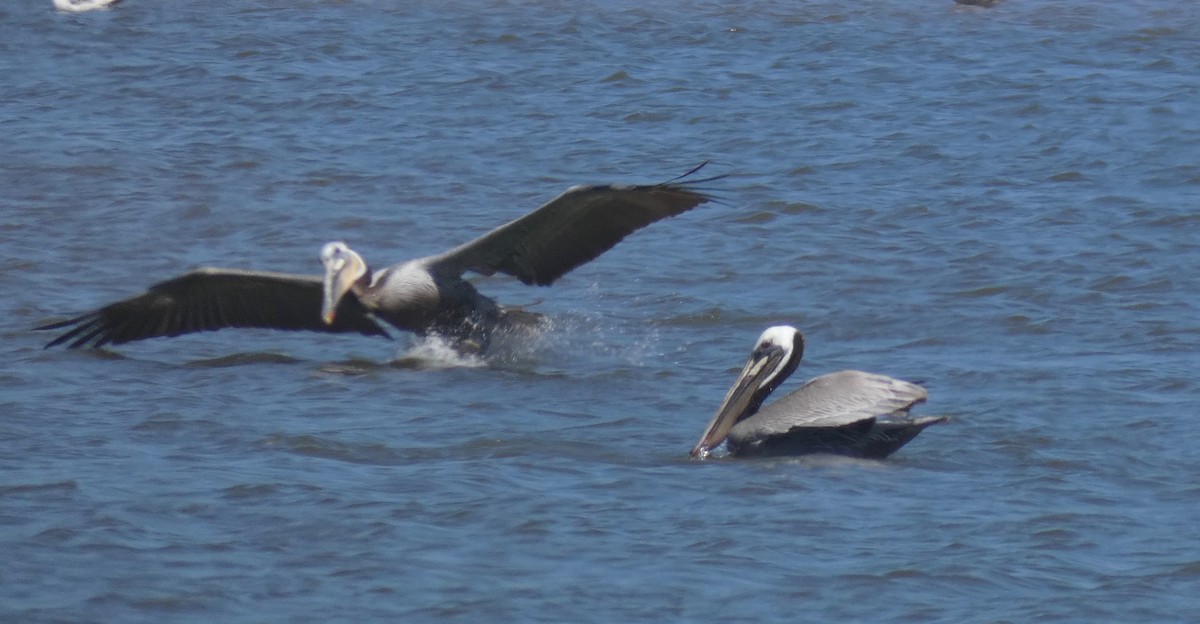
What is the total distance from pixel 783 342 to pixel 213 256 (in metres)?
4.03

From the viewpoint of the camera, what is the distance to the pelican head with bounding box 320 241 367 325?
25.6 ft

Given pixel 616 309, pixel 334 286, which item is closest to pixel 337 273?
pixel 334 286

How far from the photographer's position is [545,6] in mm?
16984

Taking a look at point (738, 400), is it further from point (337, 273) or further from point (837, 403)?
point (337, 273)

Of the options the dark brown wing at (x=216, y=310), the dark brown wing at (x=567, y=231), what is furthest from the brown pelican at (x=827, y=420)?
the dark brown wing at (x=216, y=310)

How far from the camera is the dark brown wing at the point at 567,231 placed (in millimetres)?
7602

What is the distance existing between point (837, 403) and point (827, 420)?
0.22ft

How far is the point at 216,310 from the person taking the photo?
831 centimetres

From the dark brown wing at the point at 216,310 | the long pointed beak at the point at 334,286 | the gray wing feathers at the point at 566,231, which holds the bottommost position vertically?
the dark brown wing at the point at 216,310

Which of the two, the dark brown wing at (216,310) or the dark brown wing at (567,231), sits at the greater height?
the dark brown wing at (567,231)

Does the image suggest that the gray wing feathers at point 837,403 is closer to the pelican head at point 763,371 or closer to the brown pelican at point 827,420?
the brown pelican at point 827,420

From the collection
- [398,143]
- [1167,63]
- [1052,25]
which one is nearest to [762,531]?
[398,143]

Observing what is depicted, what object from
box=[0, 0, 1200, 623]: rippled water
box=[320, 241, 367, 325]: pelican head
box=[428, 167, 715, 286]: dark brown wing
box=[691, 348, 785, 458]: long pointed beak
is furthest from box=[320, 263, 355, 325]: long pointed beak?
box=[691, 348, 785, 458]: long pointed beak

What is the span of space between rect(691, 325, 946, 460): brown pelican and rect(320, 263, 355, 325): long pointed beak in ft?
6.32
